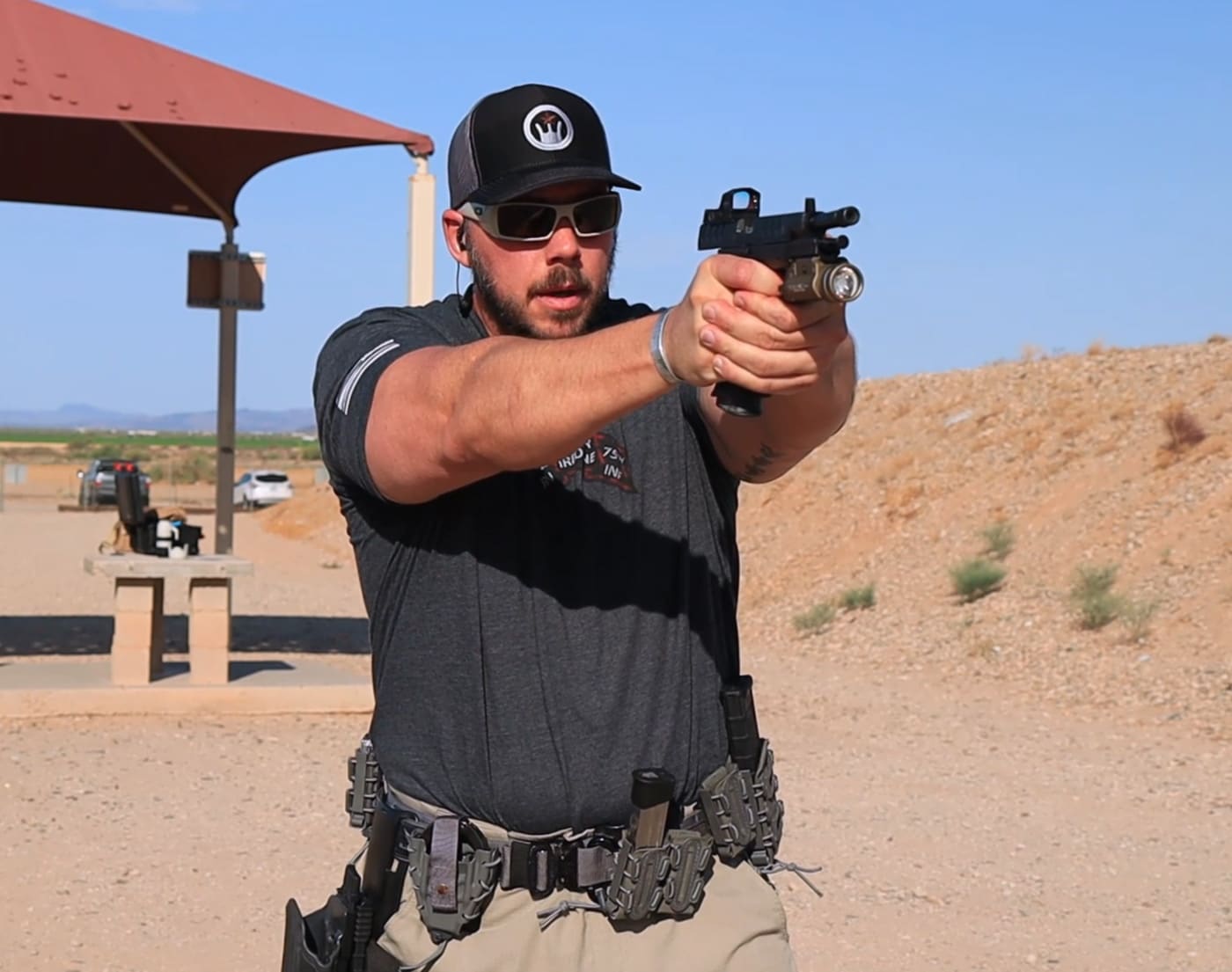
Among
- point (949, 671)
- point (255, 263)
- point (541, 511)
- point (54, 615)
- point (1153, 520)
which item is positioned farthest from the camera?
point (1153, 520)

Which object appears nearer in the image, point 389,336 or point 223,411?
point 389,336

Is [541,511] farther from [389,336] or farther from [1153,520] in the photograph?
[1153,520]

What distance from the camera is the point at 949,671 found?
1245 cm

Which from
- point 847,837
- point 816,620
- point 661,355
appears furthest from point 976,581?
point 661,355

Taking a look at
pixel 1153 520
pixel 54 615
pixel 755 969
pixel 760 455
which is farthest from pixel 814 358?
pixel 1153 520

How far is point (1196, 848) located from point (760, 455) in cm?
523

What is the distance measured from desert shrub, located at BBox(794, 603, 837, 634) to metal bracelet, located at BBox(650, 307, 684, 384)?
13.1 meters

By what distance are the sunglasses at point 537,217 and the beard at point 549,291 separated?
6 cm

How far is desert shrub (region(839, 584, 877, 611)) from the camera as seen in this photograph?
15.2 meters

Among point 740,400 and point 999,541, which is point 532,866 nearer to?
point 740,400

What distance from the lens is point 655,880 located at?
248 centimetres

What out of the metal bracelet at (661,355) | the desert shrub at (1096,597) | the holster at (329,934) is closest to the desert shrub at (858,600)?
the desert shrub at (1096,597)

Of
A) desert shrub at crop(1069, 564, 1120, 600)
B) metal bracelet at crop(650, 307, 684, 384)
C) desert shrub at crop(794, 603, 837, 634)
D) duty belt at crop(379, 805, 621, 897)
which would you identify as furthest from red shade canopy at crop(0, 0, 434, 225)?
metal bracelet at crop(650, 307, 684, 384)

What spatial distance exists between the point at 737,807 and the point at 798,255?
1100 millimetres
